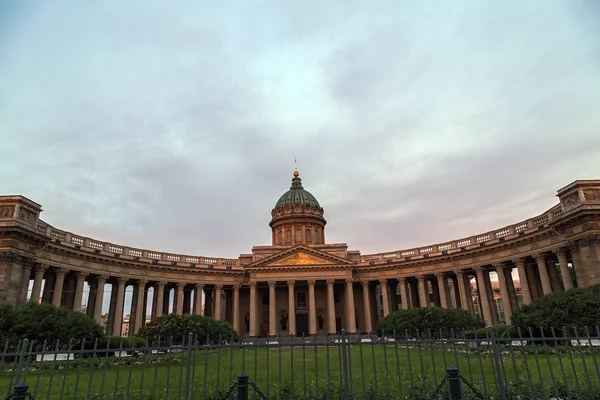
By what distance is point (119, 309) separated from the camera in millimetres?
43656

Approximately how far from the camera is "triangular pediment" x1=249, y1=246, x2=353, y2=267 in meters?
54.2

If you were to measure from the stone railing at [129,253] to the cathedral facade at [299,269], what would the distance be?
0.14 m

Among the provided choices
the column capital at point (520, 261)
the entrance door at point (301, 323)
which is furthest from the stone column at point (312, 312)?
the column capital at point (520, 261)

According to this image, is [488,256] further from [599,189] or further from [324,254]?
[324,254]

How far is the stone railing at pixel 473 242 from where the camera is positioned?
3809 cm

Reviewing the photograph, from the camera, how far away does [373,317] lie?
197 feet

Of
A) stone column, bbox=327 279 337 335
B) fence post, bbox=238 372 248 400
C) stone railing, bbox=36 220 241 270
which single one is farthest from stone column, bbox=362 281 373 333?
fence post, bbox=238 372 248 400

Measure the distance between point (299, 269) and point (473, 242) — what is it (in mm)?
22569

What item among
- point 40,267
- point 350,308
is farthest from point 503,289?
point 40,267

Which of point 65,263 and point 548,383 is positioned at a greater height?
point 65,263

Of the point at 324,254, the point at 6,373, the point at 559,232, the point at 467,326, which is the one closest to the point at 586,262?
the point at 559,232

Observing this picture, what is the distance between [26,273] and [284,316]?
35618mm

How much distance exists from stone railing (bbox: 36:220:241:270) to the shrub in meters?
11.6

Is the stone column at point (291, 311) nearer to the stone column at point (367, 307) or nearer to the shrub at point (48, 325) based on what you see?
the stone column at point (367, 307)
